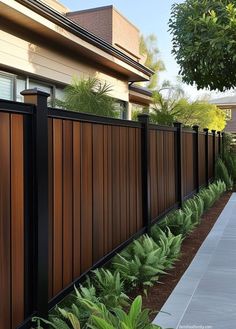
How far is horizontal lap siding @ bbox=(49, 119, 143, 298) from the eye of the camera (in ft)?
12.3

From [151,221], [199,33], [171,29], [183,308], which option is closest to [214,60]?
[199,33]

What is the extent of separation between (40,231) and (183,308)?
1.79 m

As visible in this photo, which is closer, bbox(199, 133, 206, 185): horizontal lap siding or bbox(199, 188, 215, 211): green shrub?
bbox(199, 188, 215, 211): green shrub

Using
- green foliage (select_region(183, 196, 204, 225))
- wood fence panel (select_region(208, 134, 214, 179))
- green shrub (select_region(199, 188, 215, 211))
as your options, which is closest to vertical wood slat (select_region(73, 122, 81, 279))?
green foliage (select_region(183, 196, 204, 225))

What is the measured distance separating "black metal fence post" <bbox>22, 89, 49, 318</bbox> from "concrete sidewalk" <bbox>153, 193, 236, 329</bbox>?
1192mm

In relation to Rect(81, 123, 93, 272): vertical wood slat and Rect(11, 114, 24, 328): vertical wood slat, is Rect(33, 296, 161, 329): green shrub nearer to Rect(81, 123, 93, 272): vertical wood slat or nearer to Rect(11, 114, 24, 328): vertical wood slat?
Rect(11, 114, 24, 328): vertical wood slat

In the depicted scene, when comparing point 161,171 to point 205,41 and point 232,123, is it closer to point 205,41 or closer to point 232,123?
point 205,41

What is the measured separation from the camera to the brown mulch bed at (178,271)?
15.2 feet

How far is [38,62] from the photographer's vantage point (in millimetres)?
9516

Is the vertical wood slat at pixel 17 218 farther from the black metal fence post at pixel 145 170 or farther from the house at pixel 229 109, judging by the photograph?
the house at pixel 229 109

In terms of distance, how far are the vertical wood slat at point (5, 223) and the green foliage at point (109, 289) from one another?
1.14 meters

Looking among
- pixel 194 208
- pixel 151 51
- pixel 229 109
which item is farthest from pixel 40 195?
pixel 151 51

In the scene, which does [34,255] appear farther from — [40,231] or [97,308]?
[97,308]

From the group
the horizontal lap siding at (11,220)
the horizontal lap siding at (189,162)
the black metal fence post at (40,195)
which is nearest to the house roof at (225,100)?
the horizontal lap siding at (189,162)
